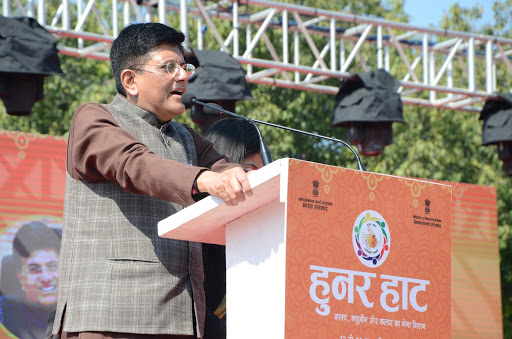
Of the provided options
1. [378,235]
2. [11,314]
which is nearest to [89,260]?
[378,235]

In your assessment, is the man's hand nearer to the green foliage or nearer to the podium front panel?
the podium front panel

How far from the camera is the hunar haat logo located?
2051 mm

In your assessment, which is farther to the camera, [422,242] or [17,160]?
[17,160]

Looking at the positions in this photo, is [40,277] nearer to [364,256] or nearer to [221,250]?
[221,250]

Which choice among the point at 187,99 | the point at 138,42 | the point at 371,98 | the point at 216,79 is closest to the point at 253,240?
the point at 187,99

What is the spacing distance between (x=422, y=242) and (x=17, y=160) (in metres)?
4.43

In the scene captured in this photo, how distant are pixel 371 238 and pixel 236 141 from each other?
5.02 feet

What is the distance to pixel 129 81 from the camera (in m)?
2.55

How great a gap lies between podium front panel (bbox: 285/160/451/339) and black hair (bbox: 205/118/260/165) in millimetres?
1378

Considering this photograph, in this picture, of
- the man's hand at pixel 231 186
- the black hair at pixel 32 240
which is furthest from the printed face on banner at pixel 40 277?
the man's hand at pixel 231 186

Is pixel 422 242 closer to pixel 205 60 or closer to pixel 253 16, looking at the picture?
pixel 205 60

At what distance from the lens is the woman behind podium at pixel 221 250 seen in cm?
299

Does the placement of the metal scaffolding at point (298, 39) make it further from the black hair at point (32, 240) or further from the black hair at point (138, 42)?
the black hair at point (138, 42)

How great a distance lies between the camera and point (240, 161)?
3502 millimetres
